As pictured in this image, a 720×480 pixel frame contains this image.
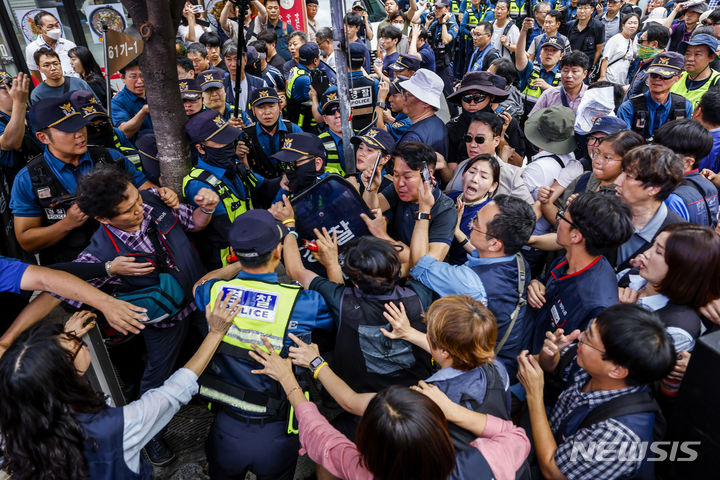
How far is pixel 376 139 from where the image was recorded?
3.46 m

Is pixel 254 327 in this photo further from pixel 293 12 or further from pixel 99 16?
pixel 99 16

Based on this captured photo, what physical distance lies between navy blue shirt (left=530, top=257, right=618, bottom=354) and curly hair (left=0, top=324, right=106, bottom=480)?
7.78 ft

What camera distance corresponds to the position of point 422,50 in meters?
8.22

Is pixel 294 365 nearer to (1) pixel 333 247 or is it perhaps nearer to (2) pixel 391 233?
(1) pixel 333 247

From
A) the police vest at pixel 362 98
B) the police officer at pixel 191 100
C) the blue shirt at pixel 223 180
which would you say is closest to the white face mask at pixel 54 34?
the police officer at pixel 191 100

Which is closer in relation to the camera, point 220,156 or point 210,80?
point 220,156

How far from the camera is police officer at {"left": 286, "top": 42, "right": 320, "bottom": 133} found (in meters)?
6.09

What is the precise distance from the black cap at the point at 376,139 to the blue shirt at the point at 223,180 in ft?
3.28

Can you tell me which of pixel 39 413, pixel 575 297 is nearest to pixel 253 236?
pixel 39 413

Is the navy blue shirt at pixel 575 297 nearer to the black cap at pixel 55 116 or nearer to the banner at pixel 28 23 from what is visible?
the black cap at pixel 55 116

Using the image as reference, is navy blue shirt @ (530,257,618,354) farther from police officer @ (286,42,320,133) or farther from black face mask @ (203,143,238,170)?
police officer @ (286,42,320,133)

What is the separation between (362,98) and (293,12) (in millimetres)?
5384

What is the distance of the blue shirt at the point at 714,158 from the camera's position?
395 centimetres

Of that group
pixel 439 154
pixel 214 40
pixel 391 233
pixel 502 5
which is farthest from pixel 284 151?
pixel 502 5
